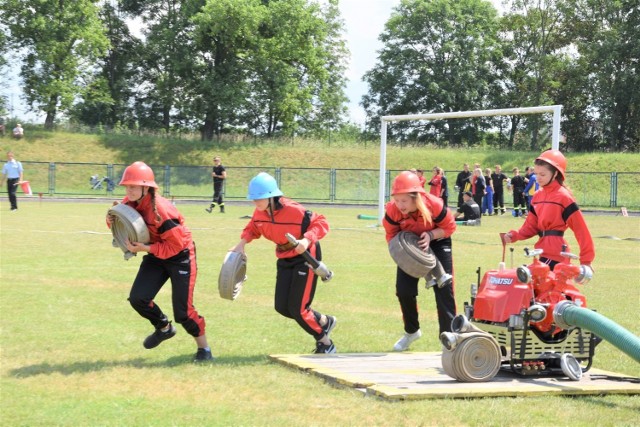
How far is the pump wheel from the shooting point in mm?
7422

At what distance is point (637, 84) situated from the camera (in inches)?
2773

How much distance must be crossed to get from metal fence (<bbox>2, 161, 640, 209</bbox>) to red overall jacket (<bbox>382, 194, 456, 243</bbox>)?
41.2 meters

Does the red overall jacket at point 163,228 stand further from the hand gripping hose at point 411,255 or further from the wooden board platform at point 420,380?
the hand gripping hose at point 411,255

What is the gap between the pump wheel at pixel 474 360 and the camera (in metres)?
7.42

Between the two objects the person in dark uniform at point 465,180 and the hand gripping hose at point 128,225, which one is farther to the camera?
the person in dark uniform at point 465,180

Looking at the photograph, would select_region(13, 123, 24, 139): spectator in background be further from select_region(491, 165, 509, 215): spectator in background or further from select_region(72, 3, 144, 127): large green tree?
select_region(491, 165, 509, 215): spectator in background

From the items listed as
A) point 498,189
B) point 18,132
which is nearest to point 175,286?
point 498,189

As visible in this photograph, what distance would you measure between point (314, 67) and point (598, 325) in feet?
207

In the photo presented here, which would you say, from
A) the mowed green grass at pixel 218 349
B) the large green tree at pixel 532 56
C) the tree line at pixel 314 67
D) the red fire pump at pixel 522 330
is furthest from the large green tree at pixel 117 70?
the red fire pump at pixel 522 330

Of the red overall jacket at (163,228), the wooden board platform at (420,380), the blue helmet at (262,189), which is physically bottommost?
the wooden board platform at (420,380)

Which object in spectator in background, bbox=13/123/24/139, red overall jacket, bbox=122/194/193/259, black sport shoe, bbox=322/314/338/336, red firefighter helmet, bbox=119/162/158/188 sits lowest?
black sport shoe, bbox=322/314/338/336

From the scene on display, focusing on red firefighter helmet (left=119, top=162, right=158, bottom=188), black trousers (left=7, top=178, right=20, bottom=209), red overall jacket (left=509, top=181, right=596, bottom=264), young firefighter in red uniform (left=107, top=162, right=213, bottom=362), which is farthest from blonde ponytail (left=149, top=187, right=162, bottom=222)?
black trousers (left=7, top=178, right=20, bottom=209)

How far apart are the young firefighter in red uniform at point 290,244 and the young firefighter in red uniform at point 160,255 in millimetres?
550

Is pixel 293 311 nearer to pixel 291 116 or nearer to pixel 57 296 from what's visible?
pixel 57 296
